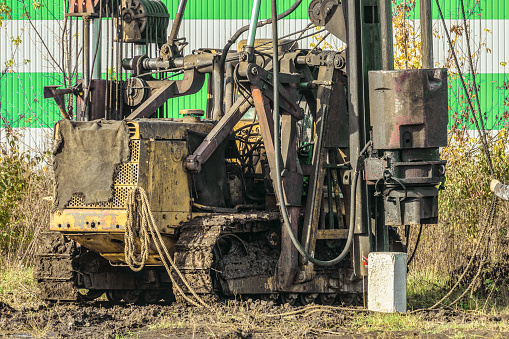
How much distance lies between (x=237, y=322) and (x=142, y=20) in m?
4.74

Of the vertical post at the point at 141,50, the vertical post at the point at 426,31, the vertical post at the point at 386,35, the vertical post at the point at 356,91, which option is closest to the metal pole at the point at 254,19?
the vertical post at the point at 356,91

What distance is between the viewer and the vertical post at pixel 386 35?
887cm

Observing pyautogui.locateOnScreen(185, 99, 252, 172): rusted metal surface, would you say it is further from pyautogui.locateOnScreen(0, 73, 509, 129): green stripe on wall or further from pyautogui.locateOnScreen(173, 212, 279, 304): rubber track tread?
pyautogui.locateOnScreen(0, 73, 509, 129): green stripe on wall

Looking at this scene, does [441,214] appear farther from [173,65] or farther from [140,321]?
[140,321]

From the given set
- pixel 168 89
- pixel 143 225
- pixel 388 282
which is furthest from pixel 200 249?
pixel 168 89

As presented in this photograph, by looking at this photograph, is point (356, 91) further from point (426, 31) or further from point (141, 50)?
point (141, 50)

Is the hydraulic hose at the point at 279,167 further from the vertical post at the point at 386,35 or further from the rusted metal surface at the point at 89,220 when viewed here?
the rusted metal surface at the point at 89,220

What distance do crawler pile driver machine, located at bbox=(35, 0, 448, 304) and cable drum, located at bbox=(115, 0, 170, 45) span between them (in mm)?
711

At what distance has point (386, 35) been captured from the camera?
8.86 metres

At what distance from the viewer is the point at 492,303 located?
10.7 meters

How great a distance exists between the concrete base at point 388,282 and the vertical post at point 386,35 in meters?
1.93

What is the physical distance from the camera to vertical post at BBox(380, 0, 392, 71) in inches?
349

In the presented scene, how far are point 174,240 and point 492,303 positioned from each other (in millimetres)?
3884

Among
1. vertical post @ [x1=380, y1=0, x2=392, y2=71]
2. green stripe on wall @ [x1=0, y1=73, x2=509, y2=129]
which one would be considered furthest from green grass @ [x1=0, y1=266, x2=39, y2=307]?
green stripe on wall @ [x1=0, y1=73, x2=509, y2=129]
